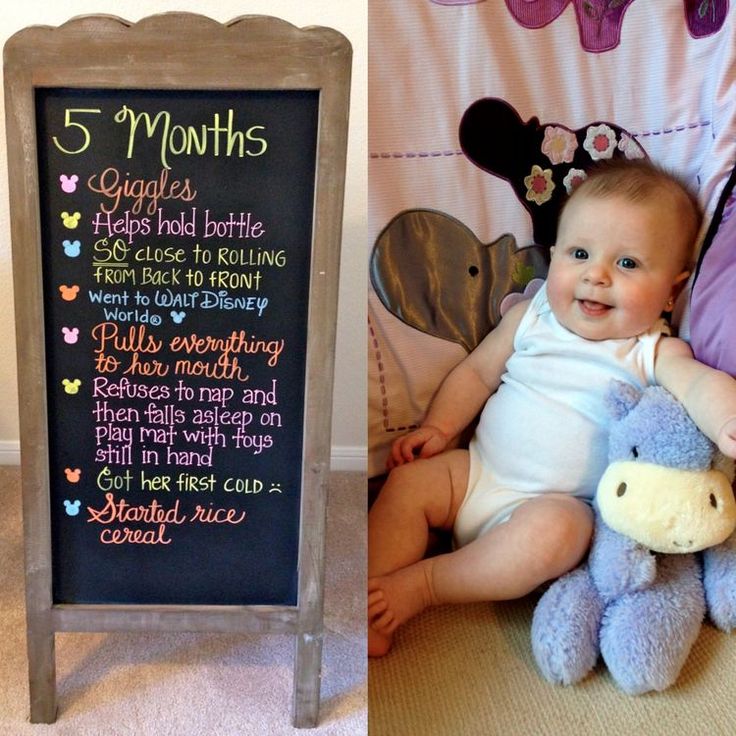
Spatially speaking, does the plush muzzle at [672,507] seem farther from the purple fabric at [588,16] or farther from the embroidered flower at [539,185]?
the purple fabric at [588,16]

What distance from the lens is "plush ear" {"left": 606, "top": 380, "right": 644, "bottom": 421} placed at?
1.10 metres

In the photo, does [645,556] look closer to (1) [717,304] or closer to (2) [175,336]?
(1) [717,304]

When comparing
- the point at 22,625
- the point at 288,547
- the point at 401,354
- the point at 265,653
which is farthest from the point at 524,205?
the point at 22,625

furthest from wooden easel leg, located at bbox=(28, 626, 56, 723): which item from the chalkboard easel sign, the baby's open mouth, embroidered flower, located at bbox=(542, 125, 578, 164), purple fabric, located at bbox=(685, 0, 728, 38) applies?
purple fabric, located at bbox=(685, 0, 728, 38)

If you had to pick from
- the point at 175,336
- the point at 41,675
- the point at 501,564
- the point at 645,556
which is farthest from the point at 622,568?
the point at 41,675

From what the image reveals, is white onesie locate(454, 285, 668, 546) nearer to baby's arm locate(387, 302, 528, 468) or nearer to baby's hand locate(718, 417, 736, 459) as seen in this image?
baby's arm locate(387, 302, 528, 468)

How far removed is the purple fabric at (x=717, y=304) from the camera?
3.55 ft

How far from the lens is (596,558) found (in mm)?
1091

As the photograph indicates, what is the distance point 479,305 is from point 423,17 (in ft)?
1.38

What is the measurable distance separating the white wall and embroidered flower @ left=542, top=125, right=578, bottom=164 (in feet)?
0.91

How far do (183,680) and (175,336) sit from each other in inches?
19.0

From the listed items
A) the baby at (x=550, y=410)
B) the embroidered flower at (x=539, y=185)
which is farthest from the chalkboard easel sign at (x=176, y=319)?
the embroidered flower at (x=539, y=185)

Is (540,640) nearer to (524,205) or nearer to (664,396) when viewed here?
(664,396)

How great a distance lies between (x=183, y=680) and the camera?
1.07m
